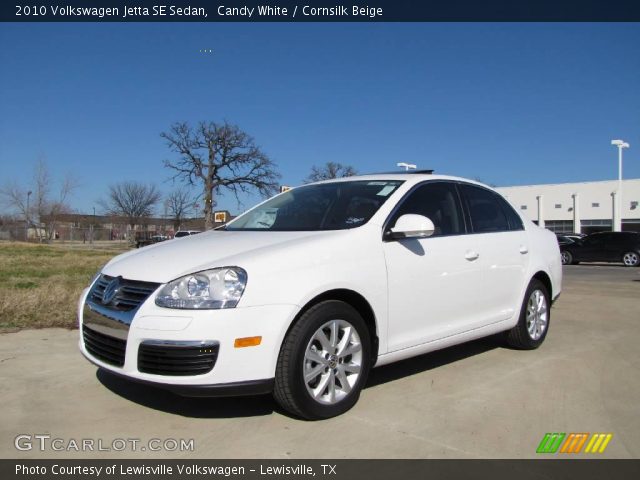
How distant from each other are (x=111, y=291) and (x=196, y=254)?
588 millimetres

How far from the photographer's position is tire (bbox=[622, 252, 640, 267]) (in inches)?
809

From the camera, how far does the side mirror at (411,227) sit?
372cm

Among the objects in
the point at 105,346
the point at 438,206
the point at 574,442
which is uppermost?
the point at 438,206

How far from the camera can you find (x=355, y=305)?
142 inches

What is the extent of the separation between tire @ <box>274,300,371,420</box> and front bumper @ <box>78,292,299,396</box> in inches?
3.8

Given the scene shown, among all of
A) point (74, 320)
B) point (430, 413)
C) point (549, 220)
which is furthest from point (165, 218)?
point (430, 413)

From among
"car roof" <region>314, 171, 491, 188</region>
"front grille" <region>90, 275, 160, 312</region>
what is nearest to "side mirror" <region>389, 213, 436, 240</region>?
"car roof" <region>314, 171, 491, 188</region>

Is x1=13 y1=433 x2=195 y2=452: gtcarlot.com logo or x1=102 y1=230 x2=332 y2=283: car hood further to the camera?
x1=102 y1=230 x2=332 y2=283: car hood

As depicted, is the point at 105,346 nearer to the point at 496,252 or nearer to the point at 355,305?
the point at 355,305

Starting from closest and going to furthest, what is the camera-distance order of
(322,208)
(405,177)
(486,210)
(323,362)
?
(323,362) < (322,208) < (405,177) < (486,210)

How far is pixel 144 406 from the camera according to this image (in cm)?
360

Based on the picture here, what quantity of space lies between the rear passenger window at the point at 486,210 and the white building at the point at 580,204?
4815 centimetres

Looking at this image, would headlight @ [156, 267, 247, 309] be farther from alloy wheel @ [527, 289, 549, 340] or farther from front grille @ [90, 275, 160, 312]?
alloy wheel @ [527, 289, 549, 340]

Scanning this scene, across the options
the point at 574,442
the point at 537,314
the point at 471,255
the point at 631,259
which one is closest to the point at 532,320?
the point at 537,314
